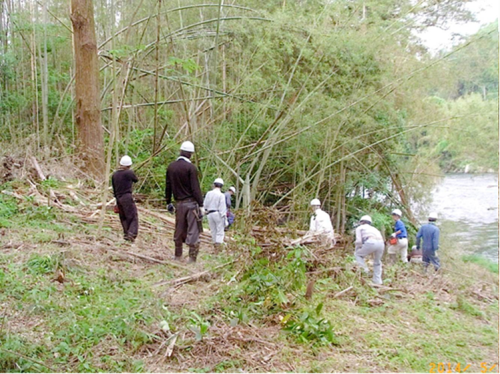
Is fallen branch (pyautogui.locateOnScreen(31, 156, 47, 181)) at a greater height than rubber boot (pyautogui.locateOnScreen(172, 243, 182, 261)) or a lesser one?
greater

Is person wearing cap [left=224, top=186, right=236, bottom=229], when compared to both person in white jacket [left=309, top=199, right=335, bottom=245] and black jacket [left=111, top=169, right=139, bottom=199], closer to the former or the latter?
person in white jacket [left=309, top=199, right=335, bottom=245]

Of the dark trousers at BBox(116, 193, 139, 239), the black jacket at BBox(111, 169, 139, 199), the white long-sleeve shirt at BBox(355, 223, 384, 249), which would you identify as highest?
the black jacket at BBox(111, 169, 139, 199)

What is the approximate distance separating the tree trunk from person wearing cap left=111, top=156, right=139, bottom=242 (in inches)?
107

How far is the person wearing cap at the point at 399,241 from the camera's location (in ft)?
29.0

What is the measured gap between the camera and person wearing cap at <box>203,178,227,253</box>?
6.43 meters

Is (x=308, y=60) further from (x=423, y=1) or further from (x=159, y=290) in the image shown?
(x=159, y=290)

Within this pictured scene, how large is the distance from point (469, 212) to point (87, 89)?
10.2 meters

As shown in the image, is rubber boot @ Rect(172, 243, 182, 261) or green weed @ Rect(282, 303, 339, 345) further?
rubber boot @ Rect(172, 243, 182, 261)

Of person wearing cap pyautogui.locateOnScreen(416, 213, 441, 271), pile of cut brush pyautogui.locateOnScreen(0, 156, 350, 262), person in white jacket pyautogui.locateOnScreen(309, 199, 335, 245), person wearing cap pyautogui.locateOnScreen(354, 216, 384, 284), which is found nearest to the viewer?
person wearing cap pyautogui.locateOnScreen(354, 216, 384, 284)

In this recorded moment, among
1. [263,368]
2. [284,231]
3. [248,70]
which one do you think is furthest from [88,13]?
[263,368]

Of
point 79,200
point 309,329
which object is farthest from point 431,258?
point 79,200

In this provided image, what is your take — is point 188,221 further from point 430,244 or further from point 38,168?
point 430,244

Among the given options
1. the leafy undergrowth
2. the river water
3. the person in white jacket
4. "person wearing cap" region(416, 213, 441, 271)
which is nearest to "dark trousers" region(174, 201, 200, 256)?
the leafy undergrowth

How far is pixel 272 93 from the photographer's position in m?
8.88
